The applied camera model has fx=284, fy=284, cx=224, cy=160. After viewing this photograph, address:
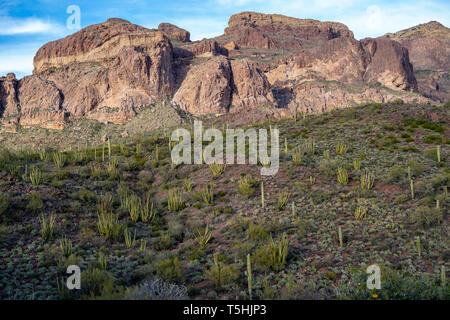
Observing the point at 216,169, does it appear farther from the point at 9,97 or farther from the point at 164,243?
the point at 9,97

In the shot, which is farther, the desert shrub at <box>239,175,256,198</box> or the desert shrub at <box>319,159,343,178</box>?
the desert shrub at <box>319,159,343,178</box>

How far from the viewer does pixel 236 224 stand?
9.55 metres

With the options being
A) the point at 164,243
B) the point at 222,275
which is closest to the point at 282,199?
the point at 164,243

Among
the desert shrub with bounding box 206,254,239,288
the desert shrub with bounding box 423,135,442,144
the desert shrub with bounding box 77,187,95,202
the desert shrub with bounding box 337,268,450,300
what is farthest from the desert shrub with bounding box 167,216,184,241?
the desert shrub with bounding box 423,135,442,144

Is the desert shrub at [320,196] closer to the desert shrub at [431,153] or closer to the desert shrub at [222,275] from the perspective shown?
the desert shrub at [222,275]

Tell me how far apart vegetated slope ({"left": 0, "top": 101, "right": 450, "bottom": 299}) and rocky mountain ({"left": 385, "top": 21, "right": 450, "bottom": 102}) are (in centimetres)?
12462

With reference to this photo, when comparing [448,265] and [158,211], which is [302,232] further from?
[158,211]

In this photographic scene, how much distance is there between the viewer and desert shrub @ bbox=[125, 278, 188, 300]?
5352mm

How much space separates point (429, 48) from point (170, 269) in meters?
192

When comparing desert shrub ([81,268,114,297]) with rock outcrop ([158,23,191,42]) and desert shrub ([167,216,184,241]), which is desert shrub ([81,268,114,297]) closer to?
desert shrub ([167,216,184,241])

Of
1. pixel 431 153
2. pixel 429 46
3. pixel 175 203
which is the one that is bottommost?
pixel 175 203

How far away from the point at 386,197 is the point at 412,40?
191 metres

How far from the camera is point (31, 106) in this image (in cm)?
7400

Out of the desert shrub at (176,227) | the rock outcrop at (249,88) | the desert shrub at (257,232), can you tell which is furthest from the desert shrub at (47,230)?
the rock outcrop at (249,88)
